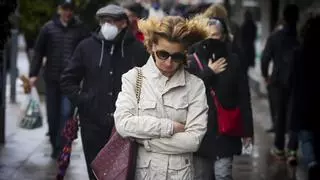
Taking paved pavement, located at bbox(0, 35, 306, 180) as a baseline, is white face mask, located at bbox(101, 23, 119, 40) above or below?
above

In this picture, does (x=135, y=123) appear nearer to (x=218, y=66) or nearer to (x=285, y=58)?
(x=218, y=66)

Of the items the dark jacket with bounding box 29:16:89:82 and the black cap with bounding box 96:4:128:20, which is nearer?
the black cap with bounding box 96:4:128:20

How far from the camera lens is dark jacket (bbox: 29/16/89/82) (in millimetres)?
11055

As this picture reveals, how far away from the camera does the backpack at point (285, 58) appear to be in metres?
11.5

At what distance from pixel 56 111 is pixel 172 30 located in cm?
622

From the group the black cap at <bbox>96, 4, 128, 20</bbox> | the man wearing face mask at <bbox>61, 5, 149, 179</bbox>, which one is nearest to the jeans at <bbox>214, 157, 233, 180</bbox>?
the man wearing face mask at <bbox>61, 5, 149, 179</bbox>

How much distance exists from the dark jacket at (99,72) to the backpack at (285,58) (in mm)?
3942

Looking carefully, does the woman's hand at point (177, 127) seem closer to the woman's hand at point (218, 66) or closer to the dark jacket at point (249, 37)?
the woman's hand at point (218, 66)

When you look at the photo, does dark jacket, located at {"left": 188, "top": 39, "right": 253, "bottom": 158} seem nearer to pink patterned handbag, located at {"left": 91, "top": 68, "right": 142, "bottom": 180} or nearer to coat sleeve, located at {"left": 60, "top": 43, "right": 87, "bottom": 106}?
coat sleeve, located at {"left": 60, "top": 43, "right": 87, "bottom": 106}

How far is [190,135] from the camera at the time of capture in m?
5.30

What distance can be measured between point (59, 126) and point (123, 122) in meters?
6.29

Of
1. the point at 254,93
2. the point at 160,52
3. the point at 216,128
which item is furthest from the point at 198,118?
the point at 254,93

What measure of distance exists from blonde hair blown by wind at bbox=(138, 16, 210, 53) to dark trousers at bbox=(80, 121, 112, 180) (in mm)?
2324

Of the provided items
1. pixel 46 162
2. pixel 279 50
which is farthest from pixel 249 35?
pixel 46 162
